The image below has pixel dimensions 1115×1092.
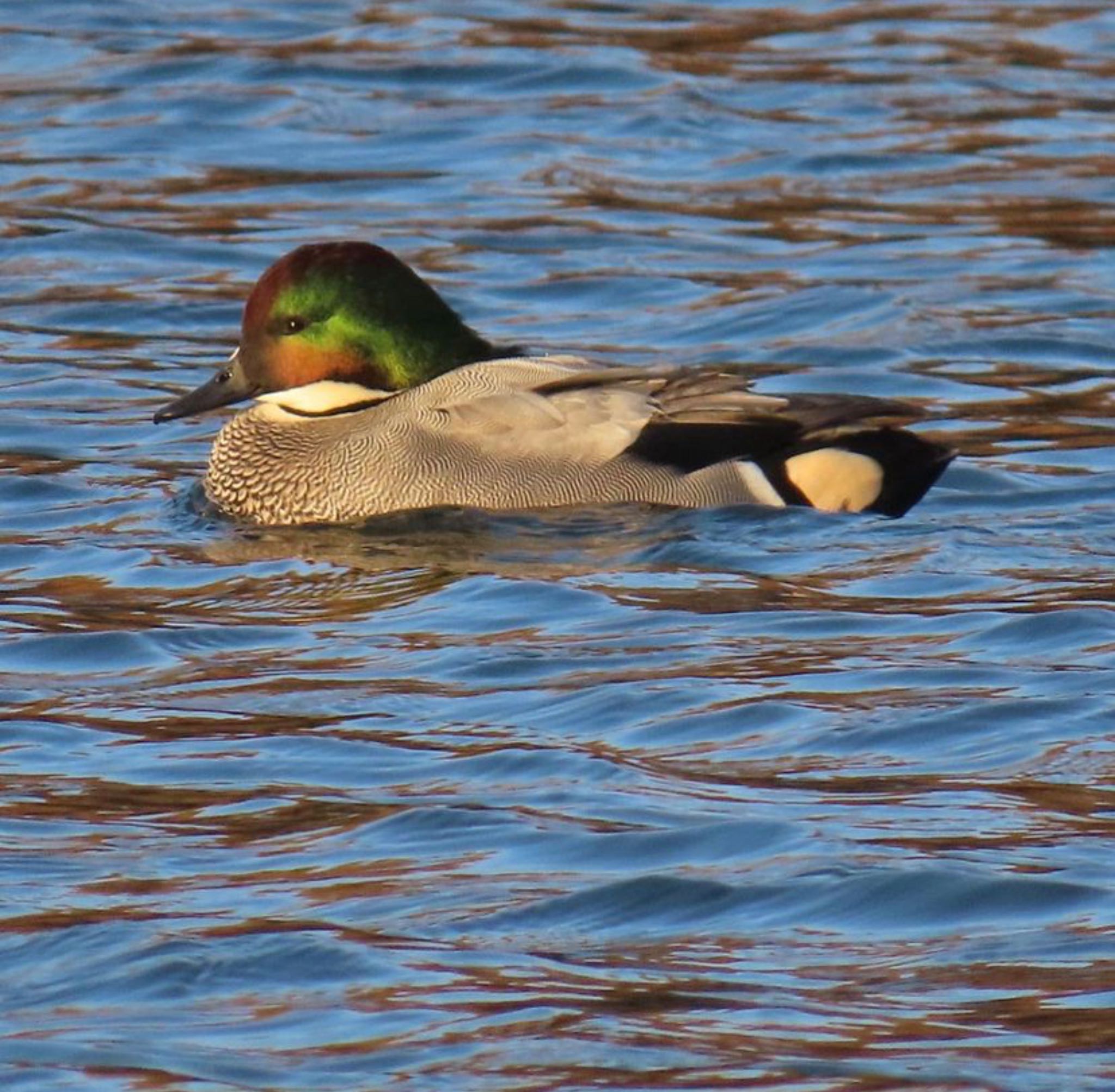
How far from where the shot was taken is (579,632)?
7.42 meters

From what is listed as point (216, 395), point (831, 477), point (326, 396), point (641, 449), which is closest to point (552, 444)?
point (641, 449)

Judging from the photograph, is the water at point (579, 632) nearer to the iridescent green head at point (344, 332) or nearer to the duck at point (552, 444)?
the duck at point (552, 444)

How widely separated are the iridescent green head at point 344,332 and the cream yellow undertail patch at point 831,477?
3.55 feet

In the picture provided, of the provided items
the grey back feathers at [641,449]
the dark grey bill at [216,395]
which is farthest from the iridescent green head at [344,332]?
the grey back feathers at [641,449]

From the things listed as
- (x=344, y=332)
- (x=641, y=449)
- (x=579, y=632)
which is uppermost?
(x=344, y=332)

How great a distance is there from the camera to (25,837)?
580 centimetres

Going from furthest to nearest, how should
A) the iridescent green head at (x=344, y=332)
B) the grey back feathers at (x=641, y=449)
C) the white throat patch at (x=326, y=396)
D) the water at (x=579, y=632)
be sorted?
the white throat patch at (x=326, y=396) < the iridescent green head at (x=344, y=332) < the grey back feathers at (x=641, y=449) < the water at (x=579, y=632)

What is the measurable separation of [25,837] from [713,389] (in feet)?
11.1

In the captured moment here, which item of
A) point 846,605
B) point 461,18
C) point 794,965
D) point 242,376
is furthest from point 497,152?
point 794,965

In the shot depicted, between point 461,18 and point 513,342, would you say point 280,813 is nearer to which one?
point 513,342

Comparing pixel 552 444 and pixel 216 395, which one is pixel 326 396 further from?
pixel 552 444

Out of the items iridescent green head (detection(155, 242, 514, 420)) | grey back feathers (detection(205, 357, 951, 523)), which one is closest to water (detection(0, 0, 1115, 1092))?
grey back feathers (detection(205, 357, 951, 523))

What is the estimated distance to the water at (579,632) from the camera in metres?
4.91

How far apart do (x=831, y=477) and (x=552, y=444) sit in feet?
2.56
